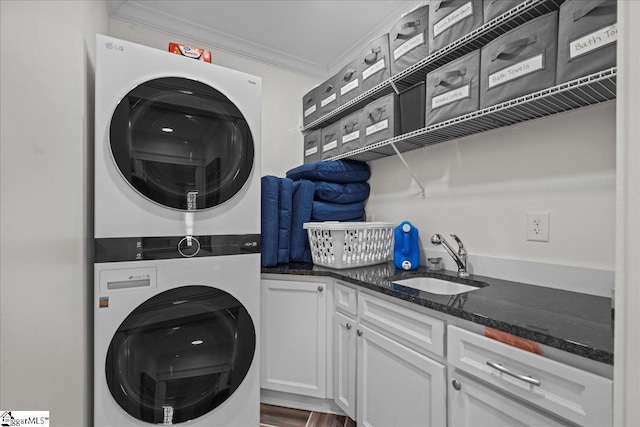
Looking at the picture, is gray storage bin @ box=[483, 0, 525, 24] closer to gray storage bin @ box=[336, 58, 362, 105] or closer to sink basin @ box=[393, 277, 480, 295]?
gray storage bin @ box=[336, 58, 362, 105]

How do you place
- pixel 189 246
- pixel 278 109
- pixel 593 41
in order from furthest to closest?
1. pixel 278 109
2. pixel 189 246
3. pixel 593 41

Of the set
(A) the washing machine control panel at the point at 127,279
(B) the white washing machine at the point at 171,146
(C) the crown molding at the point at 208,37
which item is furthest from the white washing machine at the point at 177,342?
(C) the crown molding at the point at 208,37

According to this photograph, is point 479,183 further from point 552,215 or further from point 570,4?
point 570,4

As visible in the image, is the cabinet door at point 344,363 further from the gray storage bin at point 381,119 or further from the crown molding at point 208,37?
the crown molding at point 208,37

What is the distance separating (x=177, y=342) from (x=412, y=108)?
1.71 m

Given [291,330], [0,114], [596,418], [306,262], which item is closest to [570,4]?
[596,418]

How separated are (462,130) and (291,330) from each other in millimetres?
1489

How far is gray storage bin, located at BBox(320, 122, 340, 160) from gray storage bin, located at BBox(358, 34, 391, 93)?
1.24 ft

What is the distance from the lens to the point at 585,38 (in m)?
1.02

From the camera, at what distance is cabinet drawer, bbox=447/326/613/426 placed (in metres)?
0.74

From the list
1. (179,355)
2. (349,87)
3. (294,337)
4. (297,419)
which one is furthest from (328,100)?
(297,419)

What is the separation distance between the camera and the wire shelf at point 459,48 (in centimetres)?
120

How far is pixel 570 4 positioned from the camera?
3.46ft

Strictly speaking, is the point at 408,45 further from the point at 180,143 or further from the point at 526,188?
the point at 180,143
